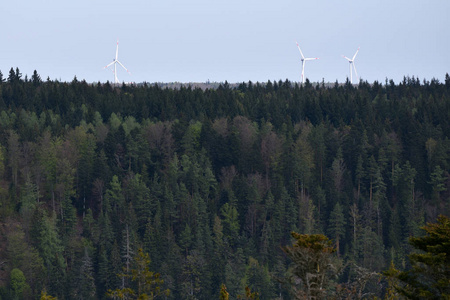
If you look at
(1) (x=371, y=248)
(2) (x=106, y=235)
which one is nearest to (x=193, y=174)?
(2) (x=106, y=235)

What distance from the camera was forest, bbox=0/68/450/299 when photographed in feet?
486

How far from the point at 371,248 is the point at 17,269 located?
2339 inches

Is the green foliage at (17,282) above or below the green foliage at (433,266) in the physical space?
below

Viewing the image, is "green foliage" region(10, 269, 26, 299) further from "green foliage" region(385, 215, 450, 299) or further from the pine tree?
"green foliage" region(385, 215, 450, 299)

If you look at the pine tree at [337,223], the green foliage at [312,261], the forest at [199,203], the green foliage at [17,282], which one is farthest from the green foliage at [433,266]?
the pine tree at [337,223]

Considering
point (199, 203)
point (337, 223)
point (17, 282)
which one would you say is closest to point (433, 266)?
point (17, 282)

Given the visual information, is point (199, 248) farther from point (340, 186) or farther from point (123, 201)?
point (340, 186)

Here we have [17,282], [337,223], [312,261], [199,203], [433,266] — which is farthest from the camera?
[199,203]

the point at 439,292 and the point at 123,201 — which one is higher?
the point at 439,292

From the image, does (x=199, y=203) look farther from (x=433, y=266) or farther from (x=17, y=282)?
(x=433, y=266)

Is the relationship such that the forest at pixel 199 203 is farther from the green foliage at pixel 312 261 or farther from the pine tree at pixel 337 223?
the green foliage at pixel 312 261

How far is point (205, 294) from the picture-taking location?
5758 inches

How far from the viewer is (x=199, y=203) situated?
168m

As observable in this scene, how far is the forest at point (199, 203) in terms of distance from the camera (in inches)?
5827
